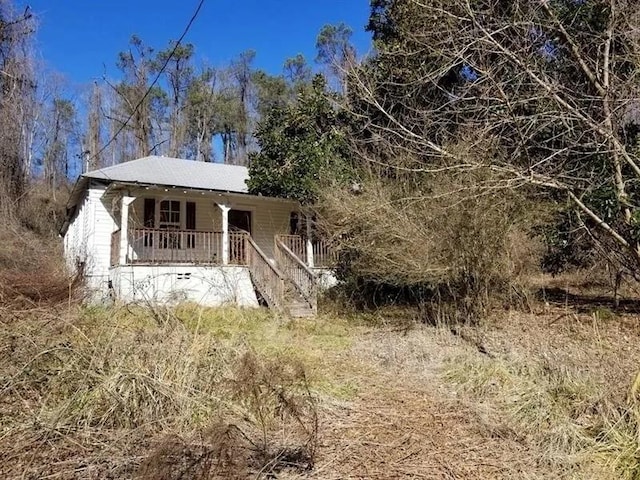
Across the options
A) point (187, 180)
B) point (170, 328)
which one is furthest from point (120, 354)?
point (187, 180)

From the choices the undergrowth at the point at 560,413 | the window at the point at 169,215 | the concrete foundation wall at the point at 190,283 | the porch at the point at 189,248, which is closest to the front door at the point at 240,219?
the window at the point at 169,215

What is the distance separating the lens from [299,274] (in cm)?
1309

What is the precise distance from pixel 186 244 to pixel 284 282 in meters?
3.90

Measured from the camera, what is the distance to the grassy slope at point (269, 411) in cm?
368

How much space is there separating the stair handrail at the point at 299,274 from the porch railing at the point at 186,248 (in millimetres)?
1112

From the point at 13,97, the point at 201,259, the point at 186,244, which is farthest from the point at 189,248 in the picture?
the point at 13,97

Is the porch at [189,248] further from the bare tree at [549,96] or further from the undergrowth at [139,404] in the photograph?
the undergrowth at [139,404]

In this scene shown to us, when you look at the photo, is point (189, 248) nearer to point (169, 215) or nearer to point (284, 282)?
point (169, 215)

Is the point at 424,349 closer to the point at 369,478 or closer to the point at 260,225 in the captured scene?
the point at 369,478

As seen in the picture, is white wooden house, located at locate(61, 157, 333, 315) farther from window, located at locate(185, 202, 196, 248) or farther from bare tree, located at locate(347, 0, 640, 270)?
bare tree, located at locate(347, 0, 640, 270)

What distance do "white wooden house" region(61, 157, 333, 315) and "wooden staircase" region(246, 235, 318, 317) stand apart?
0.03 metres

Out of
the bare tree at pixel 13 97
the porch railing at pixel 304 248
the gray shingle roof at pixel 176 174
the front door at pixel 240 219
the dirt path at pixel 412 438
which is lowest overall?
the dirt path at pixel 412 438

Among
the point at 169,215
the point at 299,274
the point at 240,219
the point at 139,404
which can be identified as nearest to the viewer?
the point at 139,404

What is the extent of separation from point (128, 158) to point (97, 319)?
31.8 meters
